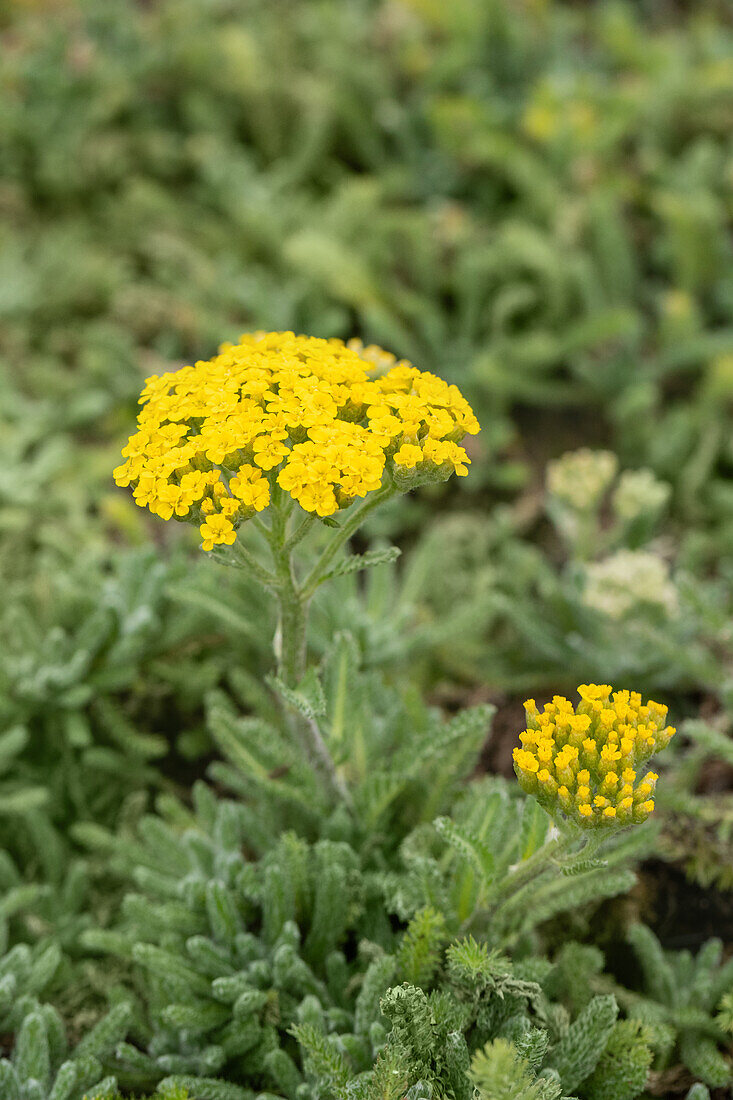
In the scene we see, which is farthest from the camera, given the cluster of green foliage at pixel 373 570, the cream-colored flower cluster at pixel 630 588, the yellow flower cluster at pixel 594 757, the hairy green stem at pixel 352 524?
the cream-colored flower cluster at pixel 630 588

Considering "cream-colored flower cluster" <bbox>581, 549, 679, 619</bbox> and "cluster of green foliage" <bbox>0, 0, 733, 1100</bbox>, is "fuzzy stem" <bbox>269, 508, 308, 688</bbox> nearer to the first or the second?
"cluster of green foliage" <bbox>0, 0, 733, 1100</bbox>

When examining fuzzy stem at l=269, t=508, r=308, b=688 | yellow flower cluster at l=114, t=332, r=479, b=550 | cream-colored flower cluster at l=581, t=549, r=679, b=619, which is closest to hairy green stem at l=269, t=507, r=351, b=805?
fuzzy stem at l=269, t=508, r=308, b=688

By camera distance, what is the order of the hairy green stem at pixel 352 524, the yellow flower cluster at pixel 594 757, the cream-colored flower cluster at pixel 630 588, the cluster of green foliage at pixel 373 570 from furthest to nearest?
1. the cream-colored flower cluster at pixel 630 588
2. the cluster of green foliage at pixel 373 570
3. the hairy green stem at pixel 352 524
4. the yellow flower cluster at pixel 594 757

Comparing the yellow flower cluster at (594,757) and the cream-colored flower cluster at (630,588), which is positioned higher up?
the cream-colored flower cluster at (630,588)

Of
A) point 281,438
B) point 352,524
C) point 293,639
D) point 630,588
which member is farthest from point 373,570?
point 281,438

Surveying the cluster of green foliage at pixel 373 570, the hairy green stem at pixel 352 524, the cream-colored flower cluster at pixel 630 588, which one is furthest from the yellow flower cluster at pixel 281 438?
the cream-colored flower cluster at pixel 630 588

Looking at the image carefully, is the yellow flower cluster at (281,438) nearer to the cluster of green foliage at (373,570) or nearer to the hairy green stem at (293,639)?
the hairy green stem at (293,639)

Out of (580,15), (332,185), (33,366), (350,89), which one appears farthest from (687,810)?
(580,15)
